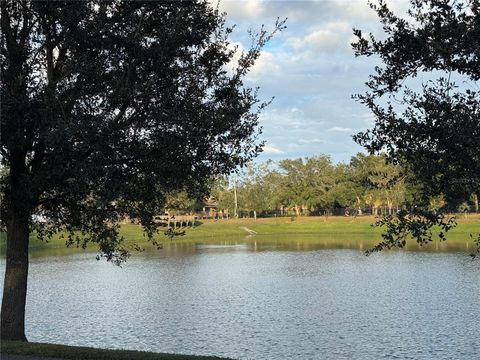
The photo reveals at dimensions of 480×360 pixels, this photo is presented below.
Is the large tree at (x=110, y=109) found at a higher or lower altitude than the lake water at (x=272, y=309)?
higher

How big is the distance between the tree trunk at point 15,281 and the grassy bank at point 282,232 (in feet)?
170

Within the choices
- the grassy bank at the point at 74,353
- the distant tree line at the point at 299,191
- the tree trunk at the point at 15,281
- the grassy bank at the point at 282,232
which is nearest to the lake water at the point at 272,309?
the tree trunk at the point at 15,281

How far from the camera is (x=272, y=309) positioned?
22.0 metres

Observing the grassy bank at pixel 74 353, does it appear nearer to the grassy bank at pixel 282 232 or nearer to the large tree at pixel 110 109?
the large tree at pixel 110 109

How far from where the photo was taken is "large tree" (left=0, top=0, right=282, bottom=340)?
912cm

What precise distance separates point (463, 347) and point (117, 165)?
37.5 feet

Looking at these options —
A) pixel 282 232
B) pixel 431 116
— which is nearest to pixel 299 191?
pixel 282 232

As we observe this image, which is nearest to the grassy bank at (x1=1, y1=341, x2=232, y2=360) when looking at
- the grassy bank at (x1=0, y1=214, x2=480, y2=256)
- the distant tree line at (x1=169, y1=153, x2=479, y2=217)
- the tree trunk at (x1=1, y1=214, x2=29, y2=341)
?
the tree trunk at (x1=1, y1=214, x2=29, y2=341)

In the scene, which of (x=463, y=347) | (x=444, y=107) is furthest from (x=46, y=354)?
(x=463, y=347)

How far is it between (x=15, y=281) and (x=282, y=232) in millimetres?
75683

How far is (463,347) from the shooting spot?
15.4m

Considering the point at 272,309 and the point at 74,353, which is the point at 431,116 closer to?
the point at 74,353

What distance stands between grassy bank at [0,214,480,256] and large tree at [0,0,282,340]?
53.0 metres

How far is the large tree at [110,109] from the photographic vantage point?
912cm
